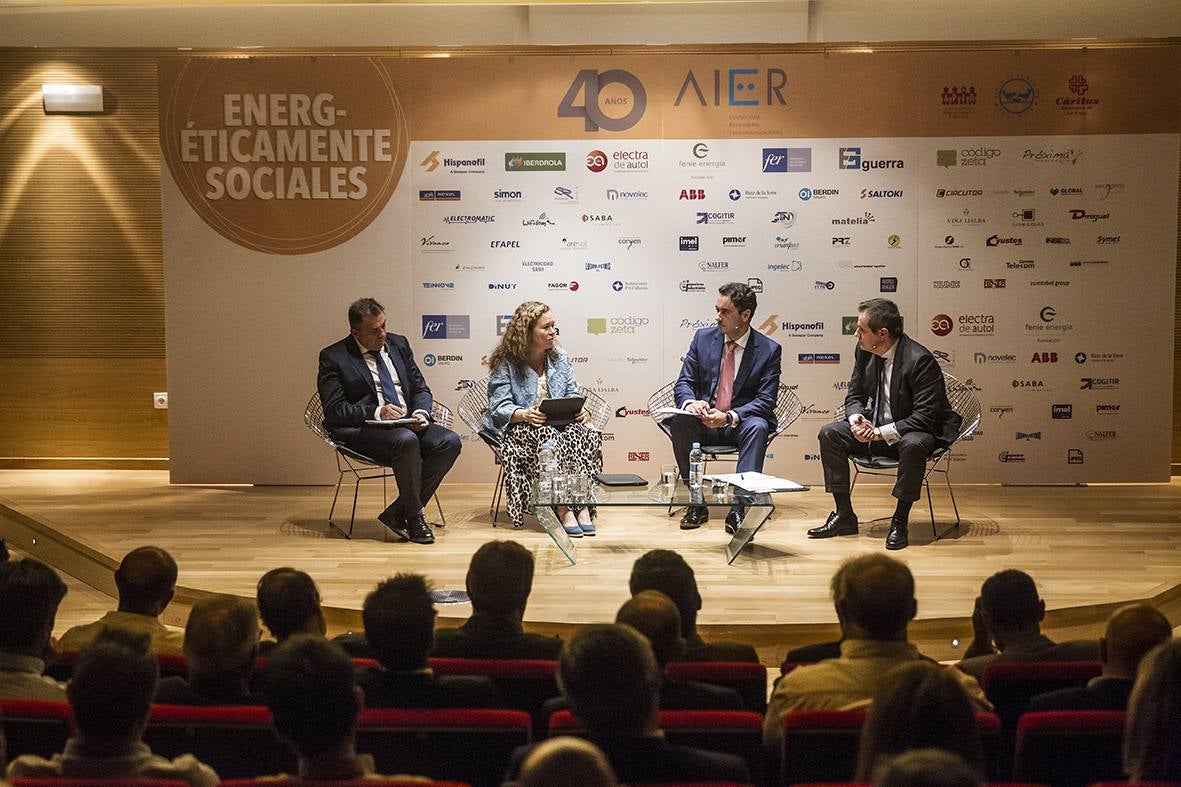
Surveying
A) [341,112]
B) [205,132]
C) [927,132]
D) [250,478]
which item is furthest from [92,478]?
[927,132]

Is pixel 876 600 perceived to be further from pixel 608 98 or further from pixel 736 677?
pixel 608 98

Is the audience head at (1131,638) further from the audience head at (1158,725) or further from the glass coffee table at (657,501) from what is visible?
the glass coffee table at (657,501)

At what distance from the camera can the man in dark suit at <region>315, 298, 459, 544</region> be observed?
6754 mm

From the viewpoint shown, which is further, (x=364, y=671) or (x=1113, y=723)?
(x=364, y=671)

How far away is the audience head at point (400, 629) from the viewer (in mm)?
2760

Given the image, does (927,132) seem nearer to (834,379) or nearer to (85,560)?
(834,379)

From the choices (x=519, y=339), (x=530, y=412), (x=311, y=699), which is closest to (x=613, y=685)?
(x=311, y=699)

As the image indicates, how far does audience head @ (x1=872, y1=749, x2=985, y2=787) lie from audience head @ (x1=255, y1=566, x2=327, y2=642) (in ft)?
6.39

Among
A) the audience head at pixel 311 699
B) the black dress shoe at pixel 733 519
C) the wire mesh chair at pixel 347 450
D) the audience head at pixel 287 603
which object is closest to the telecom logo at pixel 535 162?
the wire mesh chair at pixel 347 450

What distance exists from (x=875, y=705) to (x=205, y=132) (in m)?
7.37

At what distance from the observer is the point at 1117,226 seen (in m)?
8.30

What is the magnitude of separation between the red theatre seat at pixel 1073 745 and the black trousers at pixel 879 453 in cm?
401

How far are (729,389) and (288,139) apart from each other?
3485 mm

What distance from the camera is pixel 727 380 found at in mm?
7363
